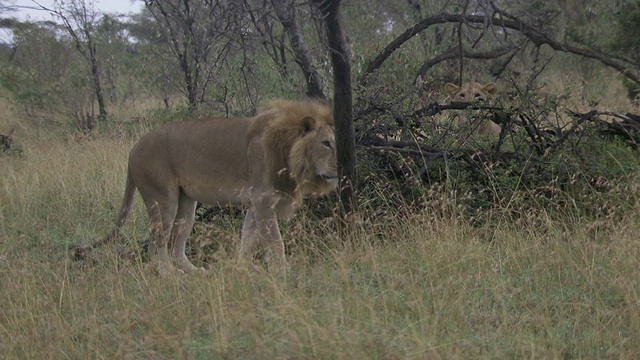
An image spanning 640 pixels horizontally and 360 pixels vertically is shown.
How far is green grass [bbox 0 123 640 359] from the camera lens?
3475mm

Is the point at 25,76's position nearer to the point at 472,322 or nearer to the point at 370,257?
the point at 370,257

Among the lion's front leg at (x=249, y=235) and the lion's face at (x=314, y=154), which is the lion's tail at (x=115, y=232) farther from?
the lion's face at (x=314, y=154)

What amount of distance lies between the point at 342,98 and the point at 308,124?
346mm

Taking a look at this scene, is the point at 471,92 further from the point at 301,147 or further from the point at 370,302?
the point at 370,302

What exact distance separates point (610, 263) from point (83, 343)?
2.82 metres

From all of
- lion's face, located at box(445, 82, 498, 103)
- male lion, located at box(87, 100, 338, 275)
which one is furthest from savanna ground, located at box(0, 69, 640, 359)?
lion's face, located at box(445, 82, 498, 103)

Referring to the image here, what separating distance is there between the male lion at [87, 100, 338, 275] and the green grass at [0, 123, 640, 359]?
1.35 ft

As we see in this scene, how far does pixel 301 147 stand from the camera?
557 cm

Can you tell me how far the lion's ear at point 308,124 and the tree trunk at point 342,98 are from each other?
20 centimetres

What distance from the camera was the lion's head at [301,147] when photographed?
18.3 ft

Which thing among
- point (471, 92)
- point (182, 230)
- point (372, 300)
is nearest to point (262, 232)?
point (182, 230)

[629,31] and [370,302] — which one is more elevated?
[629,31]

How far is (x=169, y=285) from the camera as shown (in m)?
4.53

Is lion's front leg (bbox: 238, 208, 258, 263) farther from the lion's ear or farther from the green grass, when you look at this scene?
the lion's ear
